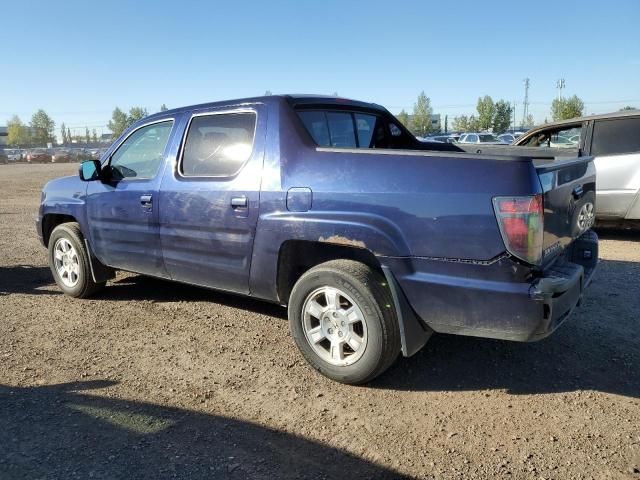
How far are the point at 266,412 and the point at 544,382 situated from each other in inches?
72.7

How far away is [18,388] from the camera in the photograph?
357 centimetres

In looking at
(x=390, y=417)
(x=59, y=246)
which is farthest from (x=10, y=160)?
(x=390, y=417)

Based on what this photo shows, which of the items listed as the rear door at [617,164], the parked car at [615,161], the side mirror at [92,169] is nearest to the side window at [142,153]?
the side mirror at [92,169]

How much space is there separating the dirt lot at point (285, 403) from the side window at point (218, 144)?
140cm

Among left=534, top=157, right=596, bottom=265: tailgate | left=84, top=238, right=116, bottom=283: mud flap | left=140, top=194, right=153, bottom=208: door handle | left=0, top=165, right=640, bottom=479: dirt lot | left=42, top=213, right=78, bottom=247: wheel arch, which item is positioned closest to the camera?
left=0, top=165, right=640, bottom=479: dirt lot

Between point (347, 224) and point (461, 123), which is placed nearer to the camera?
point (347, 224)

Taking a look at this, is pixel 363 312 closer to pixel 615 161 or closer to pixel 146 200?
pixel 146 200

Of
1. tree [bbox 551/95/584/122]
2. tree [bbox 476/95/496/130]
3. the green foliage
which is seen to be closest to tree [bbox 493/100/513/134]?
tree [bbox 476/95/496/130]

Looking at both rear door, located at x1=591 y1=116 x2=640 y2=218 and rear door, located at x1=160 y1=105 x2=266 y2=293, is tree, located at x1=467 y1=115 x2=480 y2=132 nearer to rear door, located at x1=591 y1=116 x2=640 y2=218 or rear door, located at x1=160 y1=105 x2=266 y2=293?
rear door, located at x1=591 y1=116 x2=640 y2=218

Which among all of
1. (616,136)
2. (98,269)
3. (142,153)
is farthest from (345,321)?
(616,136)

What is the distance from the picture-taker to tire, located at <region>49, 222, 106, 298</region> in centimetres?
534

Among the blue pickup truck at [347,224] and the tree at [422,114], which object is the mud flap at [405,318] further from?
the tree at [422,114]

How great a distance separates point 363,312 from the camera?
10.8 ft

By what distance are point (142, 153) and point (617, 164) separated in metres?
6.52
